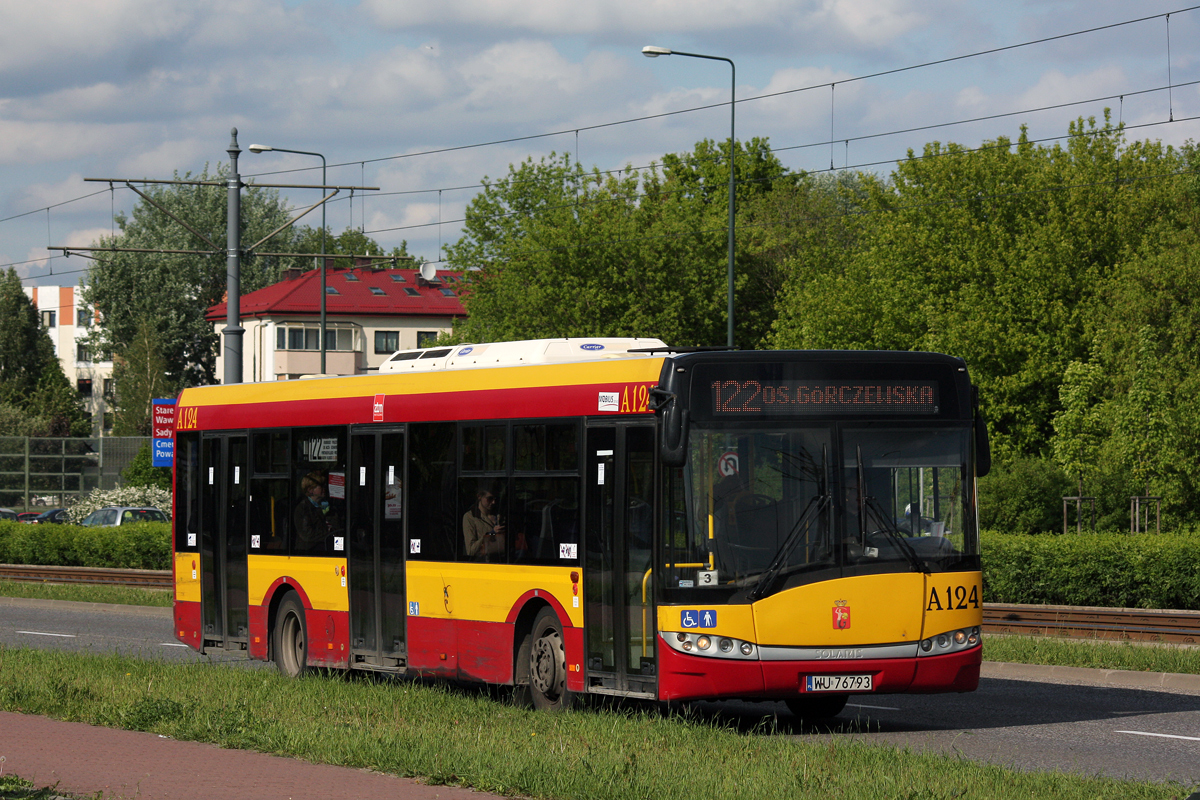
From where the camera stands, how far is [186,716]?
1170cm

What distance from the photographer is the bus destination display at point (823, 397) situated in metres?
11.8

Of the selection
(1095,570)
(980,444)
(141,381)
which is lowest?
(1095,570)

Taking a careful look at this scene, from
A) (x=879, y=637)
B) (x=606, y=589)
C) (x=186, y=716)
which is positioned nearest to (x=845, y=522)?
(x=879, y=637)

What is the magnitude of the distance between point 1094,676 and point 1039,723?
3.97 meters

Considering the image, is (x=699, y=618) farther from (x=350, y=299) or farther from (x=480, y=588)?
(x=350, y=299)

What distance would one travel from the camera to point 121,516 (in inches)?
1700

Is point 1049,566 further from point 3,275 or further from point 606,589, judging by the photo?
point 3,275

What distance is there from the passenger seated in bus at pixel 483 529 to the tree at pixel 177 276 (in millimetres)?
70403

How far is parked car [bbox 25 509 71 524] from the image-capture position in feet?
162

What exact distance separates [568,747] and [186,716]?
3.19 m

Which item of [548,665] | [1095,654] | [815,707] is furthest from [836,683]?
[1095,654]

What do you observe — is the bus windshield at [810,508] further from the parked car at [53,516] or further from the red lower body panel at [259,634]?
the parked car at [53,516]

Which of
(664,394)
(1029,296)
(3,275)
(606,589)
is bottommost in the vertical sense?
(606,589)

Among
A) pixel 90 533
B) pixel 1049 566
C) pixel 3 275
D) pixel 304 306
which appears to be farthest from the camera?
pixel 3 275
